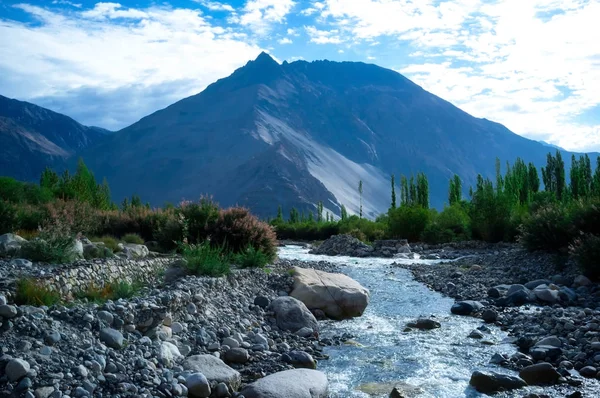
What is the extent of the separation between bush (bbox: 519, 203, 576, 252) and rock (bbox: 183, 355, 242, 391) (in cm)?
1396

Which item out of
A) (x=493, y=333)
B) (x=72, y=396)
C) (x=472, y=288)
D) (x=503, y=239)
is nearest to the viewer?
(x=72, y=396)

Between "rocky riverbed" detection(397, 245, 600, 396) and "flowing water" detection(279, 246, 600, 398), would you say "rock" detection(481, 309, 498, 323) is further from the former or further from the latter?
"flowing water" detection(279, 246, 600, 398)

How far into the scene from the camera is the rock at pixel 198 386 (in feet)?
22.3

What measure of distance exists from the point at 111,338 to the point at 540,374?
6.08 metres

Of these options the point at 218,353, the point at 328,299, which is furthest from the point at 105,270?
the point at 328,299

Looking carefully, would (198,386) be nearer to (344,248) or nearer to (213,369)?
(213,369)

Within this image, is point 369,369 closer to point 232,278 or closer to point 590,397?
point 590,397

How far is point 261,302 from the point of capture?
38.1 ft

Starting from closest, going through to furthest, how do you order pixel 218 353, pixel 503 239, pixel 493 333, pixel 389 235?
pixel 218 353 → pixel 493 333 → pixel 503 239 → pixel 389 235

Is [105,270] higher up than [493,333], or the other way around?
[105,270]

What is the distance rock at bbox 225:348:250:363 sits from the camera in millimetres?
8422

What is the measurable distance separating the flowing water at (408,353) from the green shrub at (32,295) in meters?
4.29

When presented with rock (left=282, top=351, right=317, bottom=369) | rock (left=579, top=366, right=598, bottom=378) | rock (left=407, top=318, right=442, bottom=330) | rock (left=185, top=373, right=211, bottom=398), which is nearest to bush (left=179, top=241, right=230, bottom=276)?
rock (left=282, top=351, right=317, bottom=369)

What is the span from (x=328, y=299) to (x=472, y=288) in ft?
19.0
